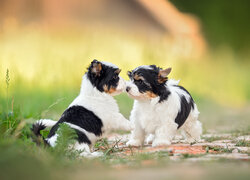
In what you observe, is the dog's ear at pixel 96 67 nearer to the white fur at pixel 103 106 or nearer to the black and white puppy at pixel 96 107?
the black and white puppy at pixel 96 107

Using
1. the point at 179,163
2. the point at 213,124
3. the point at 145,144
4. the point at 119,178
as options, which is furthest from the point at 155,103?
the point at 213,124

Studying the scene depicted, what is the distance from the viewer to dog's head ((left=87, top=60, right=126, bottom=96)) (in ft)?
17.1

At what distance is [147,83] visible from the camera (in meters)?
5.34

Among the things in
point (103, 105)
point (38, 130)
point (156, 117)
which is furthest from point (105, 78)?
point (38, 130)

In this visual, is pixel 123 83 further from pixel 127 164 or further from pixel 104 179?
pixel 104 179

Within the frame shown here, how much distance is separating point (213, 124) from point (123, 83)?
518 cm

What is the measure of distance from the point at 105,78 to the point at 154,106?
796 millimetres

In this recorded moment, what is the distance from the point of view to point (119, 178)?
336cm

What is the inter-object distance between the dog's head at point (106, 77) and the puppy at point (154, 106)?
0.50 ft

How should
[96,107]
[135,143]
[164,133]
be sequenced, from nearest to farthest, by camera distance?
[96,107] < [164,133] < [135,143]

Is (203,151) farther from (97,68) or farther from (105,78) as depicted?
(97,68)

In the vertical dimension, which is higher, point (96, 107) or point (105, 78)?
point (105, 78)

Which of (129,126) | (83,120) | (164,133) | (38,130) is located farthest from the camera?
(164,133)

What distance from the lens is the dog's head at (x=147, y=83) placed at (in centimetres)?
525
